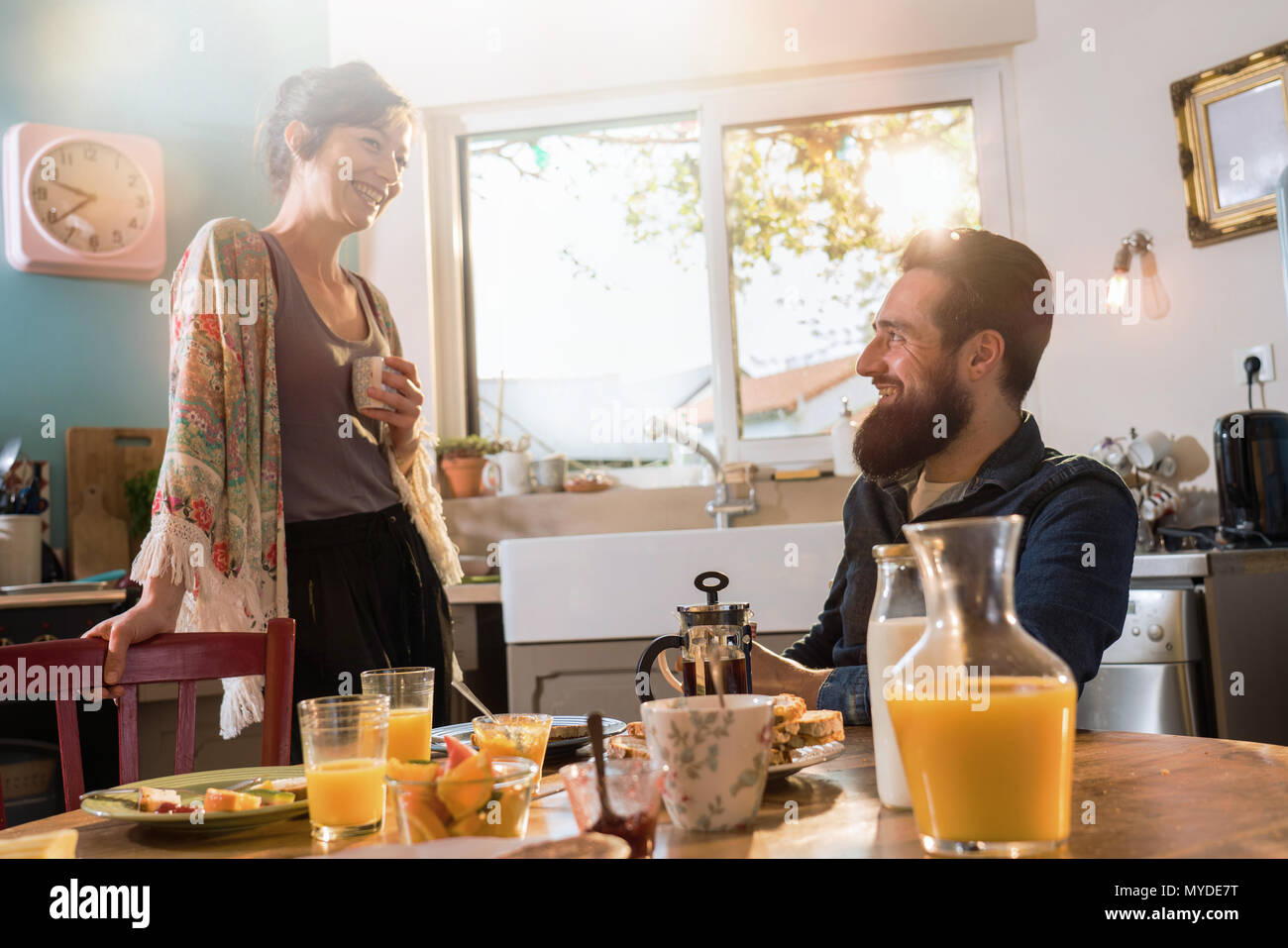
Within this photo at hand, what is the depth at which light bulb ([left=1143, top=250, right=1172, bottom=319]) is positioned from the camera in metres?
2.63

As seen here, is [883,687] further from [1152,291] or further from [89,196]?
[89,196]

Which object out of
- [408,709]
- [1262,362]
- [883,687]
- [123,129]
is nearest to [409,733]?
[408,709]

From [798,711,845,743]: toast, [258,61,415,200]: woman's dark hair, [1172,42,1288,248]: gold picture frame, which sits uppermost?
[1172,42,1288,248]: gold picture frame

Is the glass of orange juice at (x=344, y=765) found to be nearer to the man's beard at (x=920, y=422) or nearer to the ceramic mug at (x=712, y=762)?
the ceramic mug at (x=712, y=762)

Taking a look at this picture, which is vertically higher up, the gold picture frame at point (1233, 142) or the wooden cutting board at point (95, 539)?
the gold picture frame at point (1233, 142)

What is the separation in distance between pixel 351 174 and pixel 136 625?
0.72 metres

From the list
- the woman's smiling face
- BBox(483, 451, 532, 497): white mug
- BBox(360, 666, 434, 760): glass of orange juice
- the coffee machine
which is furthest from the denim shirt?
BBox(483, 451, 532, 497): white mug

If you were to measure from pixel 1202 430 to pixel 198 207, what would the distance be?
8.67 feet

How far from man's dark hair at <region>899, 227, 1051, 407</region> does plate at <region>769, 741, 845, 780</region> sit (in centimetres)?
68

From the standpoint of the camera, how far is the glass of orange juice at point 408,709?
872 millimetres

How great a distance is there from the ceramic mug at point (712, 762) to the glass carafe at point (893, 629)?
8 cm

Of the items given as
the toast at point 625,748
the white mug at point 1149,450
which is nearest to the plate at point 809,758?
the toast at point 625,748

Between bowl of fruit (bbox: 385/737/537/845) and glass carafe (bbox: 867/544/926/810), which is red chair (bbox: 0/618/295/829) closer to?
bowl of fruit (bbox: 385/737/537/845)
